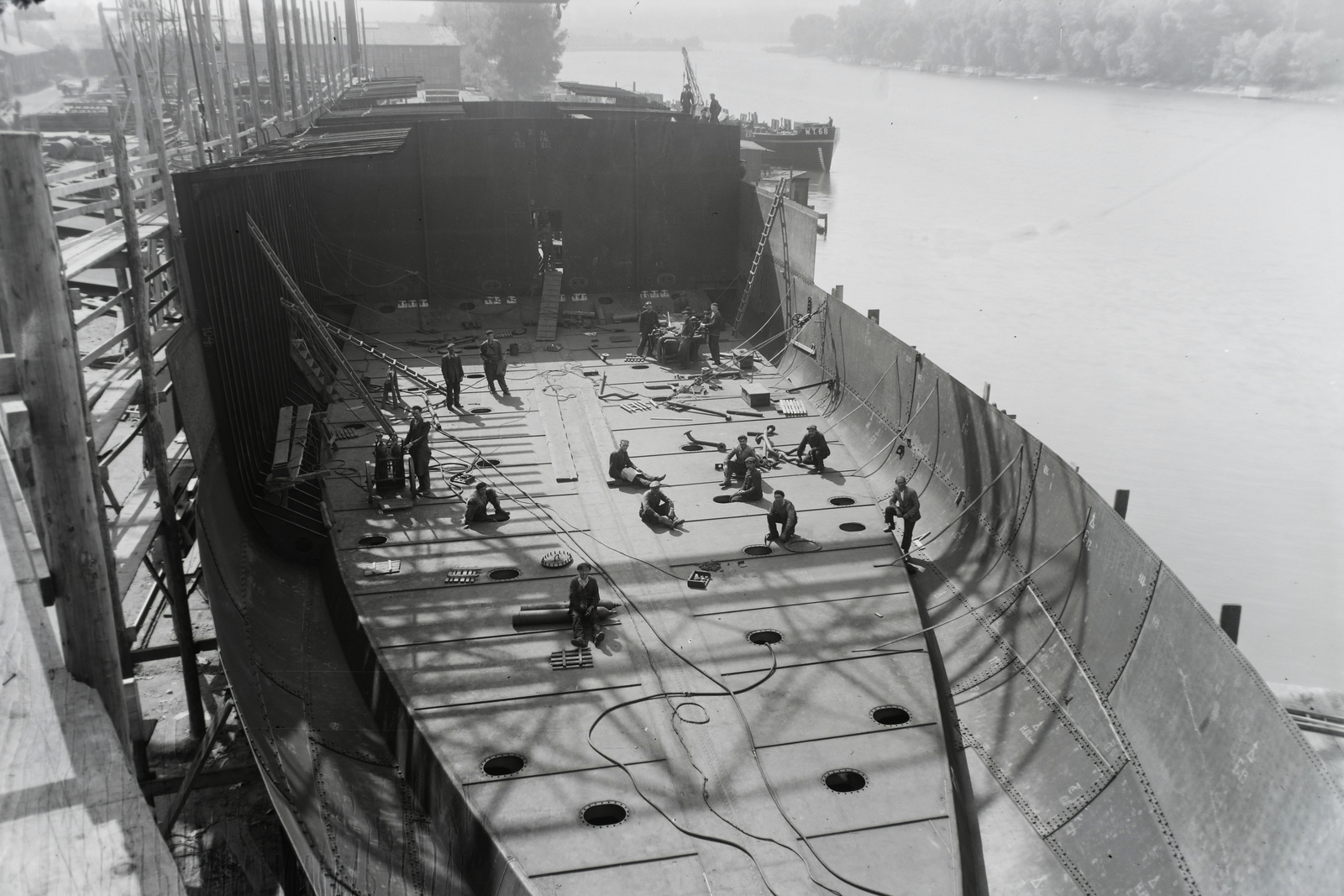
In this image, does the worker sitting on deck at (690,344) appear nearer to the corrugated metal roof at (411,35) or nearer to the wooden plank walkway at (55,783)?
the wooden plank walkway at (55,783)

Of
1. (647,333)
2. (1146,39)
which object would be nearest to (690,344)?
(647,333)

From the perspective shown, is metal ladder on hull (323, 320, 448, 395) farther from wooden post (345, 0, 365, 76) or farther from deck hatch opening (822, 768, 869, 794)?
wooden post (345, 0, 365, 76)

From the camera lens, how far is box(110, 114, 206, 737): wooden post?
32.3 feet

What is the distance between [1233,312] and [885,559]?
86.1 ft

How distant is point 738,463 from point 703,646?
446 cm

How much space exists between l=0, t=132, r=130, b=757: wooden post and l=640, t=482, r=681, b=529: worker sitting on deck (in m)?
9.58

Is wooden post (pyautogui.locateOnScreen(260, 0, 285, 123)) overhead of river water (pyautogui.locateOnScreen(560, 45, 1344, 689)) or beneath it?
overhead

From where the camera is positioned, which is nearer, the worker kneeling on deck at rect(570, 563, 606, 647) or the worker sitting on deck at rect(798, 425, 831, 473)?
the worker kneeling on deck at rect(570, 563, 606, 647)

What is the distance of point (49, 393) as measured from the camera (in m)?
3.37

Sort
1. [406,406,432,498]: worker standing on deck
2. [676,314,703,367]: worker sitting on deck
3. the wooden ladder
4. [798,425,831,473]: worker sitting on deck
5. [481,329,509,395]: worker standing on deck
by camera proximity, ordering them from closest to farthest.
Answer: [406,406,432,498]: worker standing on deck → [798,425,831,473]: worker sitting on deck → [481,329,509,395]: worker standing on deck → [676,314,703,367]: worker sitting on deck → the wooden ladder

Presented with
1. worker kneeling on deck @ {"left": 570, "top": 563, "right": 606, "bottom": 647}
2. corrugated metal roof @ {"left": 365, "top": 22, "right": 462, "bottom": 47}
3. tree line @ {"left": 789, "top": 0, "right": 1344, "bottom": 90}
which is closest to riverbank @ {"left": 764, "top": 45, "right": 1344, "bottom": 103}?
tree line @ {"left": 789, "top": 0, "right": 1344, "bottom": 90}

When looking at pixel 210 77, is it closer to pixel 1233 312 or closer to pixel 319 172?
pixel 319 172

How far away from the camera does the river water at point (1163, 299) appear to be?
21.2 meters

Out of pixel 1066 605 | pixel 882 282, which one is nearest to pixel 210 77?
pixel 1066 605
